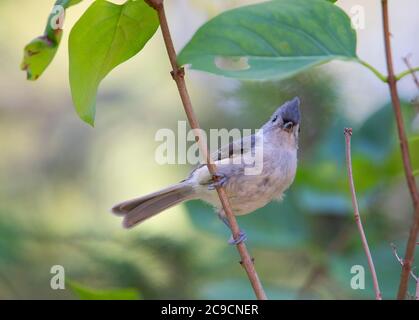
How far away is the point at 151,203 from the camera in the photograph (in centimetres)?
208

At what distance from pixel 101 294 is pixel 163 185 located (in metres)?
1.42

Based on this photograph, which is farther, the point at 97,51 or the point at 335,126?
the point at 335,126

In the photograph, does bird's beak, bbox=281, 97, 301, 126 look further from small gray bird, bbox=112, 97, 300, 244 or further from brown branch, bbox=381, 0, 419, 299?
brown branch, bbox=381, 0, 419, 299

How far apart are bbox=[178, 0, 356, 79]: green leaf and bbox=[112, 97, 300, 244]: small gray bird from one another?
1048mm

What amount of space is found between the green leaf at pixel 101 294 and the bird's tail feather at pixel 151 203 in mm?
1024

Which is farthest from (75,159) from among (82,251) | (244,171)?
(244,171)

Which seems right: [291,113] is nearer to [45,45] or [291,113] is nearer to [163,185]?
[163,185]

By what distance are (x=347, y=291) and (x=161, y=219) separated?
666mm

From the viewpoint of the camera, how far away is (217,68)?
2.41ft

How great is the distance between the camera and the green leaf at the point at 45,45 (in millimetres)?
856

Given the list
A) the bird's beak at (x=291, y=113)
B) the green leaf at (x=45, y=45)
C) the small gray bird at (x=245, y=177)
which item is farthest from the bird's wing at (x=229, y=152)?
the green leaf at (x=45, y=45)

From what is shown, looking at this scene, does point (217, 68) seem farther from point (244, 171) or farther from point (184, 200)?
point (184, 200)

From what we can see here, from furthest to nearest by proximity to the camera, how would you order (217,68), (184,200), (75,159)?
1. (75,159)
2. (184,200)
3. (217,68)
